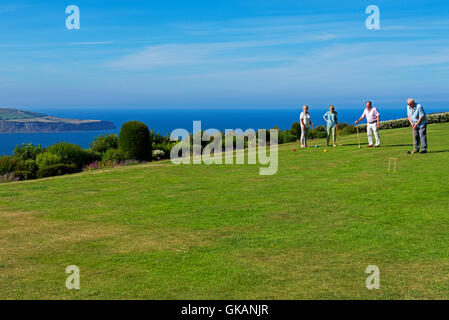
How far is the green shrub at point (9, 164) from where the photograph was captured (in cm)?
2312

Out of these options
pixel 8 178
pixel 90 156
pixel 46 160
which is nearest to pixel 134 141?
pixel 90 156

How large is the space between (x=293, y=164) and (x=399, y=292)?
44.6 ft

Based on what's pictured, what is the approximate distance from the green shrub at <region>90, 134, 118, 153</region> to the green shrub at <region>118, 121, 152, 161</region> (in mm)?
2219

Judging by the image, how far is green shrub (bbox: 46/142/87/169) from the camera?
25.6 meters

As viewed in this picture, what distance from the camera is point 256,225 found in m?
10.9

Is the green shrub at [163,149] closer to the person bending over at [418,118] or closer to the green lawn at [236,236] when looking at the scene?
the green lawn at [236,236]

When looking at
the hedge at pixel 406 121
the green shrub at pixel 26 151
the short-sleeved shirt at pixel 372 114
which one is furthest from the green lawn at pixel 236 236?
the hedge at pixel 406 121

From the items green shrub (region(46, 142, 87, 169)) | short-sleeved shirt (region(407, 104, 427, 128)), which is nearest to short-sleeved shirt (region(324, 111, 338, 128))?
short-sleeved shirt (region(407, 104, 427, 128))

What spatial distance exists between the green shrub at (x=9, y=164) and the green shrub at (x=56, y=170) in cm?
142

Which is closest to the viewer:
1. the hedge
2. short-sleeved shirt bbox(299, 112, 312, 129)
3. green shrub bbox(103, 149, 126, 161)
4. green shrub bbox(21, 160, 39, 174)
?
green shrub bbox(21, 160, 39, 174)

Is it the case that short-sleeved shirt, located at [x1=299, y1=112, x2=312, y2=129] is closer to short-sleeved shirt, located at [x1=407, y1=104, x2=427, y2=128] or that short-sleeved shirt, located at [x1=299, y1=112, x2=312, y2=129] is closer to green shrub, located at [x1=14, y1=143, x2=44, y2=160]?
short-sleeved shirt, located at [x1=407, y1=104, x2=427, y2=128]

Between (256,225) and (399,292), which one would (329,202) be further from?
(399,292)

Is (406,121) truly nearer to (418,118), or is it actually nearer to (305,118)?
(305,118)

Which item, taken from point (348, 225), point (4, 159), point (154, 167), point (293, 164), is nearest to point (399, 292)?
point (348, 225)
